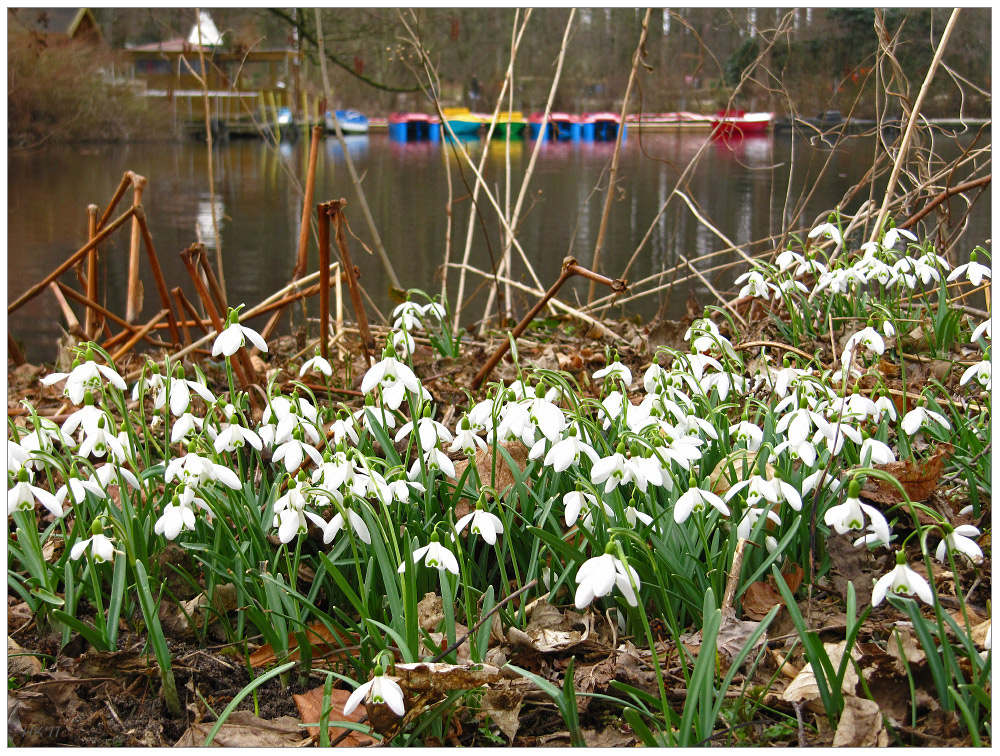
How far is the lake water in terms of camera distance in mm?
6020

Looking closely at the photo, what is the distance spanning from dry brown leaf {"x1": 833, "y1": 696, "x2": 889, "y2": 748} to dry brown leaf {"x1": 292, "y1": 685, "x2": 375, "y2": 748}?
663 millimetres

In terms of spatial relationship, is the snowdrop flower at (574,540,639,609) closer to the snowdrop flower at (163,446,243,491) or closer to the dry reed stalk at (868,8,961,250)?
the snowdrop flower at (163,446,243,491)

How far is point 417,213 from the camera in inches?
401

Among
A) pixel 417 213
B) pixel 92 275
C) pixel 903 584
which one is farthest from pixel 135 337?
pixel 417 213

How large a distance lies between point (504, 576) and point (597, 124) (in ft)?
64.1

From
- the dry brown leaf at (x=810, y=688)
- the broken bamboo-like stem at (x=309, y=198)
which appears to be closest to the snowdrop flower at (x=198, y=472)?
the dry brown leaf at (x=810, y=688)

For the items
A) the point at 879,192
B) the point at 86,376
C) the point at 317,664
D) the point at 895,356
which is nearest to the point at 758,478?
the point at 317,664

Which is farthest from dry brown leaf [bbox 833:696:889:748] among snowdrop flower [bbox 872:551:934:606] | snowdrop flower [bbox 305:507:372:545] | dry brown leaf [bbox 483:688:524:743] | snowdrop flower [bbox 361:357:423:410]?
snowdrop flower [bbox 361:357:423:410]

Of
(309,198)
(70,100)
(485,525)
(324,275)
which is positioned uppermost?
(70,100)

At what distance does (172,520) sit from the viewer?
1.34 m

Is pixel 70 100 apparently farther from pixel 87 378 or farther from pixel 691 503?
pixel 691 503

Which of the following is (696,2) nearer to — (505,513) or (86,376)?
(505,513)

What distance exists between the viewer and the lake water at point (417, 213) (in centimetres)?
602

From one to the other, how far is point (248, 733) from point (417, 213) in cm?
938
